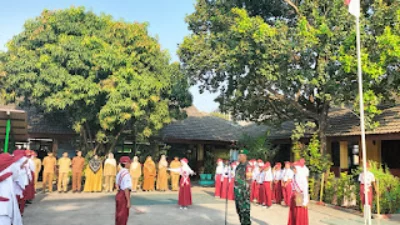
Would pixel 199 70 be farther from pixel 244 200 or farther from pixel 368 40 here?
pixel 244 200

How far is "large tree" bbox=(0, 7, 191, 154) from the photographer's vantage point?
16.1 m

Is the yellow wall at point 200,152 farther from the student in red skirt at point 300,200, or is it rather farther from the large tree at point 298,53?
the student in red skirt at point 300,200

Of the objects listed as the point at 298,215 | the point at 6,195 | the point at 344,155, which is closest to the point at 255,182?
the point at 298,215

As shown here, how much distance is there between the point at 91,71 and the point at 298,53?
8.58 metres

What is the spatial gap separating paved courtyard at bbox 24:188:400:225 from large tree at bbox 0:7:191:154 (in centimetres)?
386

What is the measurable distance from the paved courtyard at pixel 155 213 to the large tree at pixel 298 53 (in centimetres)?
447

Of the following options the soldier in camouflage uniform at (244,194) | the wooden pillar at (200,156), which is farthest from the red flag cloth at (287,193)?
the wooden pillar at (200,156)

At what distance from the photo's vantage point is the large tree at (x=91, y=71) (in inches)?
634

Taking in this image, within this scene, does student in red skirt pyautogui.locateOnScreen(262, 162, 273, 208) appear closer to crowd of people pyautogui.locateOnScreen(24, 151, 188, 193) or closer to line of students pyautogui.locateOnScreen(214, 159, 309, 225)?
line of students pyautogui.locateOnScreen(214, 159, 309, 225)

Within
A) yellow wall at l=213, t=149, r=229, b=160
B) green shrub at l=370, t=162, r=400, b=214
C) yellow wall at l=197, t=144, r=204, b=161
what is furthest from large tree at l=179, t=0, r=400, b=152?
yellow wall at l=197, t=144, r=204, b=161

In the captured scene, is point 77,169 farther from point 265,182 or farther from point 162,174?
point 265,182

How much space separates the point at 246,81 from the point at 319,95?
290 cm

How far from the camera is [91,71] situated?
16.5m

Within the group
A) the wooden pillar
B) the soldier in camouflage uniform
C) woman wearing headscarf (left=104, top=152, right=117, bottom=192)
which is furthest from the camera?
the wooden pillar
